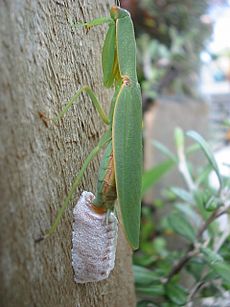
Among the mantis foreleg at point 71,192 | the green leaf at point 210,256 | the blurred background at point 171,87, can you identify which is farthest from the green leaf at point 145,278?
the blurred background at point 171,87

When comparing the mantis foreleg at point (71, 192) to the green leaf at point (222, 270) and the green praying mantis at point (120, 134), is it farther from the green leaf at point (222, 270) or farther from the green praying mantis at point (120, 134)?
the green leaf at point (222, 270)

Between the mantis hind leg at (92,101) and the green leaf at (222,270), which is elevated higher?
the mantis hind leg at (92,101)

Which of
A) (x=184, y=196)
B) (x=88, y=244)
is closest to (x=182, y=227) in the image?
(x=184, y=196)

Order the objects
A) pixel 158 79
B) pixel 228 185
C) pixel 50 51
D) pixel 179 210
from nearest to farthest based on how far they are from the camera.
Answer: pixel 50 51, pixel 228 185, pixel 179 210, pixel 158 79

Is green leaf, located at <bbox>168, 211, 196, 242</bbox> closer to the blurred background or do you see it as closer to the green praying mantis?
the green praying mantis

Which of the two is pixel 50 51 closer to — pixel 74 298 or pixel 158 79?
pixel 74 298

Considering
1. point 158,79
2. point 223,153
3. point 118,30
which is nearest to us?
point 118,30

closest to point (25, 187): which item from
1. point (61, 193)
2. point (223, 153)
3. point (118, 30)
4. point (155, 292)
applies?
point (61, 193)
